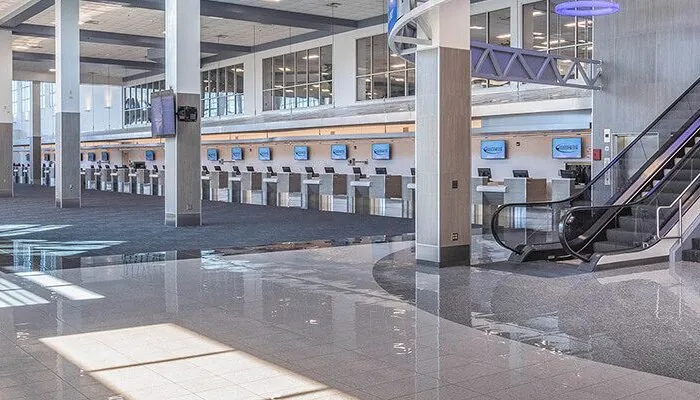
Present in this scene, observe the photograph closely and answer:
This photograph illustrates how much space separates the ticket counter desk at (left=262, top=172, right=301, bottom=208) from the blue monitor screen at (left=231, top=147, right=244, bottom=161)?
741 cm

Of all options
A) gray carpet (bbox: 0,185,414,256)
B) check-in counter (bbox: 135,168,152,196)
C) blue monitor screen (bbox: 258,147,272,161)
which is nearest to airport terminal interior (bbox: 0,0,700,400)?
gray carpet (bbox: 0,185,414,256)

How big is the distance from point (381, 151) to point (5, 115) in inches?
532

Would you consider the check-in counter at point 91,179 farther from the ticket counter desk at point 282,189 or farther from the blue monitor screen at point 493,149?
the blue monitor screen at point 493,149

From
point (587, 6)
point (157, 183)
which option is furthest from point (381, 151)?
point (587, 6)

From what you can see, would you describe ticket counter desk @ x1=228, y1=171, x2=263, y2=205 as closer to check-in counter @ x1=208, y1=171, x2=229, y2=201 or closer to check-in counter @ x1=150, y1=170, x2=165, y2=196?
check-in counter @ x1=208, y1=171, x2=229, y2=201

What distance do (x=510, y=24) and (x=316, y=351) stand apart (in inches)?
700

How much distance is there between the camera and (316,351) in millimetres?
5746

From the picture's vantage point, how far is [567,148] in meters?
20.6

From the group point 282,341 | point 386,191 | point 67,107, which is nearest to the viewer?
point 282,341

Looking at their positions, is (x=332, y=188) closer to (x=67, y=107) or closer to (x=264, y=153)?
(x=67, y=107)

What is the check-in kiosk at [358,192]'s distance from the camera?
78.3 ft

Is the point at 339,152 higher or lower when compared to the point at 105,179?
higher

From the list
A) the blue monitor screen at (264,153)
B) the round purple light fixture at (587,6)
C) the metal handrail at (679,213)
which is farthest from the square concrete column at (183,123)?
the blue monitor screen at (264,153)

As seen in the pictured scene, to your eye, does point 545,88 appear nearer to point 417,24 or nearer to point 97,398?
point 417,24
